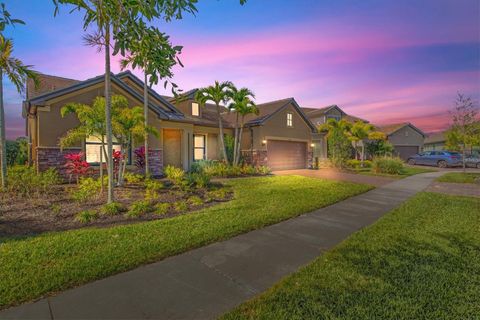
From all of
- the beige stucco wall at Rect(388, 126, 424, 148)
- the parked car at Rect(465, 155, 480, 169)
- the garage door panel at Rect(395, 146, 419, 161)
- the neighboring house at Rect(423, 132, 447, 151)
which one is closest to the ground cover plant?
the parked car at Rect(465, 155, 480, 169)

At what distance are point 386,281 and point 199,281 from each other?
247cm

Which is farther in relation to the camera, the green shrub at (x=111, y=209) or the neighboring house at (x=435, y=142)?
the neighboring house at (x=435, y=142)

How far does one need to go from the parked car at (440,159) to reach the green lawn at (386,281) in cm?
2627

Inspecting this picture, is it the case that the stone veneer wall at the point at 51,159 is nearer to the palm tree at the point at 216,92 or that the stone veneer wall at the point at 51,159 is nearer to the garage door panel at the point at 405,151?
the palm tree at the point at 216,92

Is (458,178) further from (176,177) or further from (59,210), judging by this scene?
(59,210)

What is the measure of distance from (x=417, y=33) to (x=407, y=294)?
12.9 m

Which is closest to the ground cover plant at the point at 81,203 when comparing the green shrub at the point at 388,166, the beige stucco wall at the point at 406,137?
the green shrub at the point at 388,166

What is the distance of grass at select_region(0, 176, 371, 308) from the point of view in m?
3.04

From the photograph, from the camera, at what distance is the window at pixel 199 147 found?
16.8m

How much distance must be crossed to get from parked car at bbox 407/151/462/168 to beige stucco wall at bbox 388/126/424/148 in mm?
4853

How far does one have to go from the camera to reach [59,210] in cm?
619

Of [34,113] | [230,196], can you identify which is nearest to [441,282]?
[230,196]

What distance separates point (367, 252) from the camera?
159 inches

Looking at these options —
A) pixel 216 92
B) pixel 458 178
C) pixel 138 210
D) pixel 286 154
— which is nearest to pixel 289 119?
pixel 286 154
